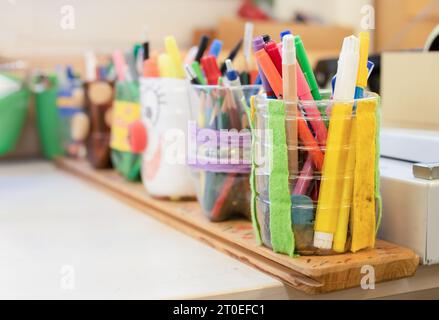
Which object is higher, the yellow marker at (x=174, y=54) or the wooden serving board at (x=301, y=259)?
the yellow marker at (x=174, y=54)

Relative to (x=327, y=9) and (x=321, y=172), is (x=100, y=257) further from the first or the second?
(x=327, y=9)

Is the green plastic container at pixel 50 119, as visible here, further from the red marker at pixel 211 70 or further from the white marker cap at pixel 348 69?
the white marker cap at pixel 348 69

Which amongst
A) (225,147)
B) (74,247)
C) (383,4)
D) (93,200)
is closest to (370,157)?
(225,147)

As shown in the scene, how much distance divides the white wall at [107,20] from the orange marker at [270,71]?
0.69 metres

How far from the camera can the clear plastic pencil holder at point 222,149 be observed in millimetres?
649

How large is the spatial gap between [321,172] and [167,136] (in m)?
0.30

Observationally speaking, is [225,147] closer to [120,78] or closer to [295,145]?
[295,145]

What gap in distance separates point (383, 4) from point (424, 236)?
677 mm

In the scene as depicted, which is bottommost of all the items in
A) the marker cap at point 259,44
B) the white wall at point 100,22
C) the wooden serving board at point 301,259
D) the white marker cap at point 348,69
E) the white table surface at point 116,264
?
the white table surface at point 116,264

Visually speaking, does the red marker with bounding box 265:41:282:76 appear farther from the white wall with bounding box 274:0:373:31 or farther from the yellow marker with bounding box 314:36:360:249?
the white wall with bounding box 274:0:373:31

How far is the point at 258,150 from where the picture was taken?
1.81 ft

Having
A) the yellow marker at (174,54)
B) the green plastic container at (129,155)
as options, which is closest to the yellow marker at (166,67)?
the yellow marker at (174,54)

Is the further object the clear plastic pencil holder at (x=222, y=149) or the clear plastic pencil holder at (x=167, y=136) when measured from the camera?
the clear plastic pencil holder at (x=167, y=136)

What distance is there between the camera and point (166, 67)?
79 cm
